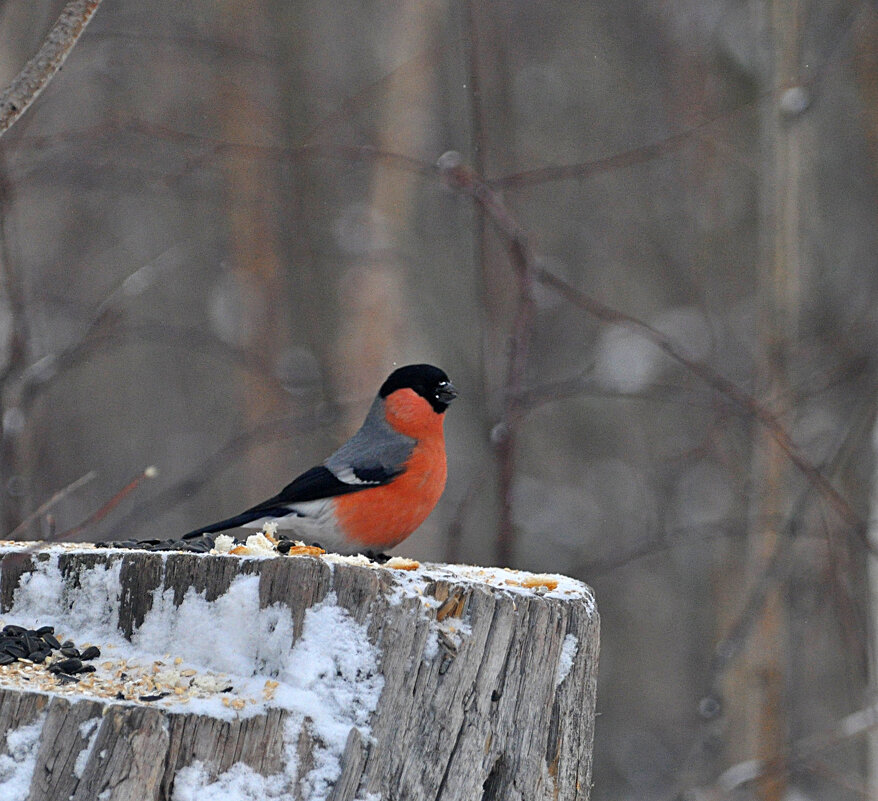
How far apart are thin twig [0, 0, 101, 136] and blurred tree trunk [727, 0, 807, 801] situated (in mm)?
4293

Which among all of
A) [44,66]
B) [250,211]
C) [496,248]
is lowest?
[44,66]

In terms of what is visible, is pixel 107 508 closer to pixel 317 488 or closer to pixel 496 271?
pixel 317 488

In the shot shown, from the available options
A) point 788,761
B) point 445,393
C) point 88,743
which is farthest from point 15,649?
point 788,761

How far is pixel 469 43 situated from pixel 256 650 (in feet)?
12.6

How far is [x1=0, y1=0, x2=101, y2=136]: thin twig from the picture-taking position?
7.33 feet

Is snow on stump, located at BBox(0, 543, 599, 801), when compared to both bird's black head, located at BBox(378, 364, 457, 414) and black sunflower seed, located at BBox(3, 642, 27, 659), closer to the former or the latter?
black sunflower seed, located at BBox(3, 642, 27, 659)

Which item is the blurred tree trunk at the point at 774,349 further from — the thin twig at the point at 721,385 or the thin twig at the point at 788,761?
the thin twig at the point at 721,385

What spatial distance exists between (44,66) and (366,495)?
6.48ft

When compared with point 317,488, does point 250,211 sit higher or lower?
higher

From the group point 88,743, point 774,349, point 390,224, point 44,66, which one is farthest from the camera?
point 390,224

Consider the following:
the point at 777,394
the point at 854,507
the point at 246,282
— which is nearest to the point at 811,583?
the point at 854,507

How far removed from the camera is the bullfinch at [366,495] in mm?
3842

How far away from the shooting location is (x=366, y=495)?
12.6 ft

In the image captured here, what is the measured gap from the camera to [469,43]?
5.00m
